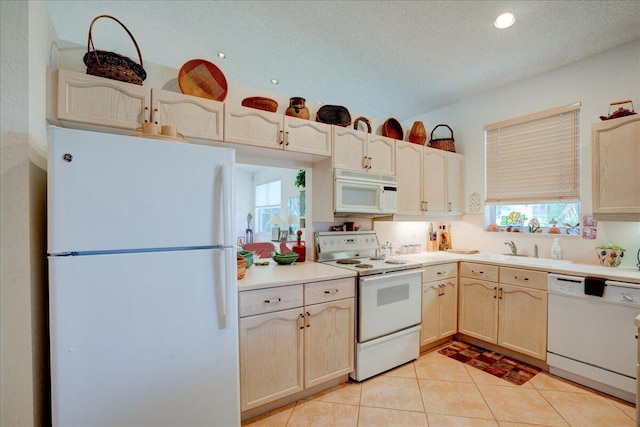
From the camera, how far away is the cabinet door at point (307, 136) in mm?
2246

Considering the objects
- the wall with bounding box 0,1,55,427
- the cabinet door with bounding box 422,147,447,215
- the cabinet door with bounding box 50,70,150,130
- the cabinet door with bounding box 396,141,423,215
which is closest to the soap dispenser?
the cabinet door with bounding box 422,147,447,215

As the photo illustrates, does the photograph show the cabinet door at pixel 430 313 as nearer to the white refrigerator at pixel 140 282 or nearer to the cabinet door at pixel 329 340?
the cabinet door at pixel 329 340

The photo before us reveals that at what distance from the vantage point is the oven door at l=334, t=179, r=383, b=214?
2502 millimetres

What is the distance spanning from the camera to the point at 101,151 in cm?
117

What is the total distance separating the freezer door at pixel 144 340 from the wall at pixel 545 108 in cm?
222

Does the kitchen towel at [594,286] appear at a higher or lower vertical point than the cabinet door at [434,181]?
lower

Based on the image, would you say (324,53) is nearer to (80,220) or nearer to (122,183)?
(122,183)

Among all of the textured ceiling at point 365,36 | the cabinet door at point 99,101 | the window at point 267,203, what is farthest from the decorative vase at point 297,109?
the window at point 267,203

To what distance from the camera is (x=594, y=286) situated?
6.77 feet

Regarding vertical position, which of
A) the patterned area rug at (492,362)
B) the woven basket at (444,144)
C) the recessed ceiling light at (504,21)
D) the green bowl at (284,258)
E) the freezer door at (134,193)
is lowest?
the patterned area rug at (492,362)

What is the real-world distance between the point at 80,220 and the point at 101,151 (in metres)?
0.30

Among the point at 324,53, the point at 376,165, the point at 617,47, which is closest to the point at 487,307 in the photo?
the point at 376,165

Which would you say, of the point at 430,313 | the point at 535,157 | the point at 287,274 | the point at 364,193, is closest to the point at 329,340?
the point at 287,274

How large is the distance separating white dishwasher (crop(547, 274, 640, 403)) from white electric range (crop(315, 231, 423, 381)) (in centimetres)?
108
